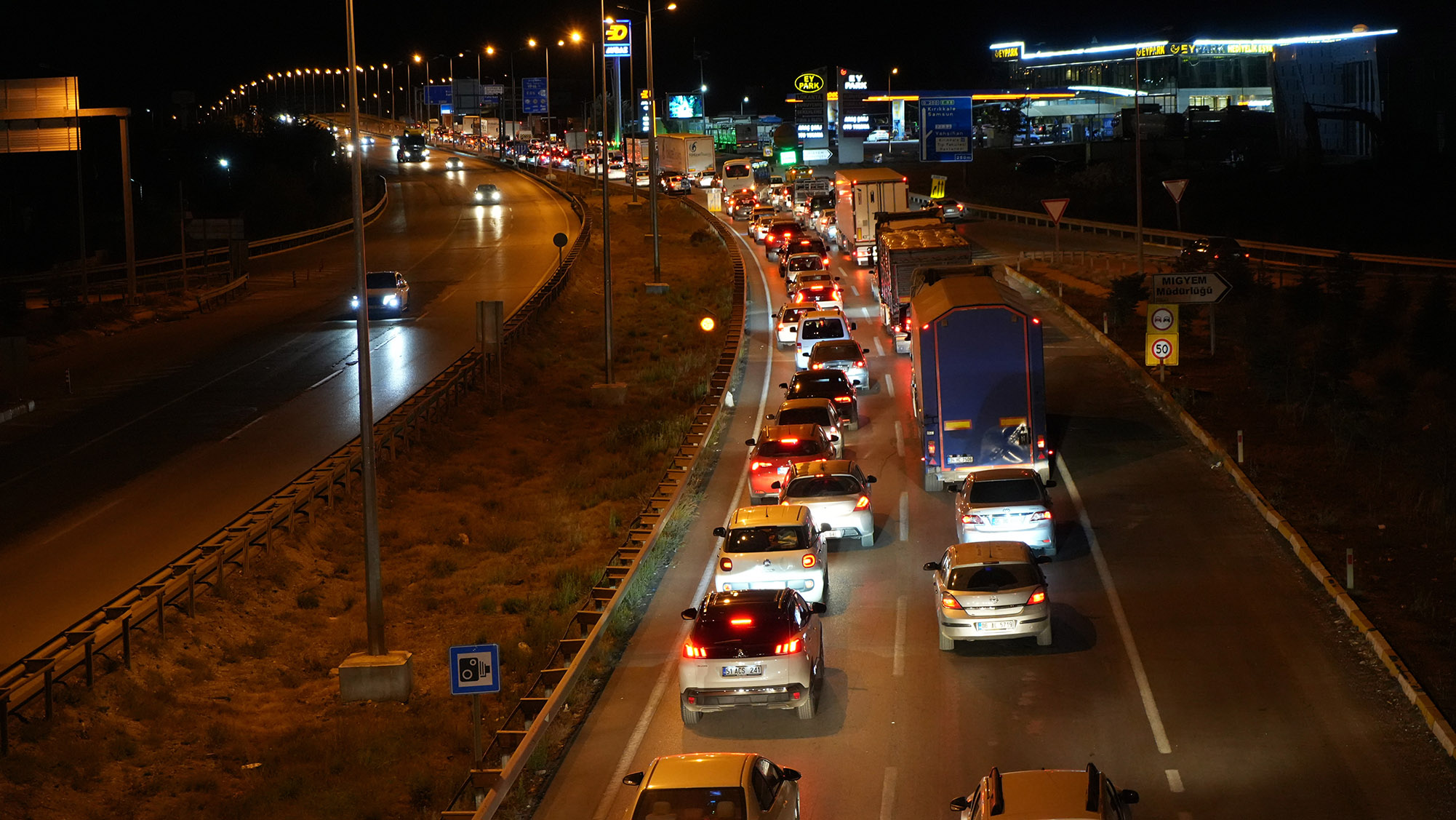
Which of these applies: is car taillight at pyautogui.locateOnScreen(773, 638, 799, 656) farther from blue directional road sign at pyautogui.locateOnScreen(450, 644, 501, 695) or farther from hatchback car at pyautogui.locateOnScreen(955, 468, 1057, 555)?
hatchback car at pyautogui.locateOnScreen(955, 468, 1057, 555)

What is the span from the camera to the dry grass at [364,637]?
14805 millimetres

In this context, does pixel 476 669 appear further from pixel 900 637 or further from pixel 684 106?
pixel 684 106

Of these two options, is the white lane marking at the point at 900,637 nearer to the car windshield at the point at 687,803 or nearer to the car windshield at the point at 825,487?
the car windshield at the point at 825,487

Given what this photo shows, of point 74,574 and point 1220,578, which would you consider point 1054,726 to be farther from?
point 74,574

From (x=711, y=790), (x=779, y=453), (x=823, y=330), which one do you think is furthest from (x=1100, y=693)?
(x=823, y=330)

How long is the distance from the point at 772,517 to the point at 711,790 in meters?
9.16

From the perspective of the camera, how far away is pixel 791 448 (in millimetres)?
25234

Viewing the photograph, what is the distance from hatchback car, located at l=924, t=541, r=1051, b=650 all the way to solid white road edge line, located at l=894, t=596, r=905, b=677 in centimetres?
57

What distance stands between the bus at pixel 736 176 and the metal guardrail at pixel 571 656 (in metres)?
64.7

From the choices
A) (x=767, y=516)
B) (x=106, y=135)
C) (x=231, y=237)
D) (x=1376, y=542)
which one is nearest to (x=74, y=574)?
(x=767, y=516)

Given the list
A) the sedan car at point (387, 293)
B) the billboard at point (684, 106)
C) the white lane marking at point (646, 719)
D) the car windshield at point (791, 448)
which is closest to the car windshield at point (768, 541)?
the white lane marking at point (646, 719)

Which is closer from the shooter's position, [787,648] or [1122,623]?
[787,648]

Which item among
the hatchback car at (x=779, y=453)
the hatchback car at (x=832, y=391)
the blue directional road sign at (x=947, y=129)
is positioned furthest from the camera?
the blue directional road sign at (x=947, y=129)

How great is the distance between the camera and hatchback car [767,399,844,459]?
2728 cm
